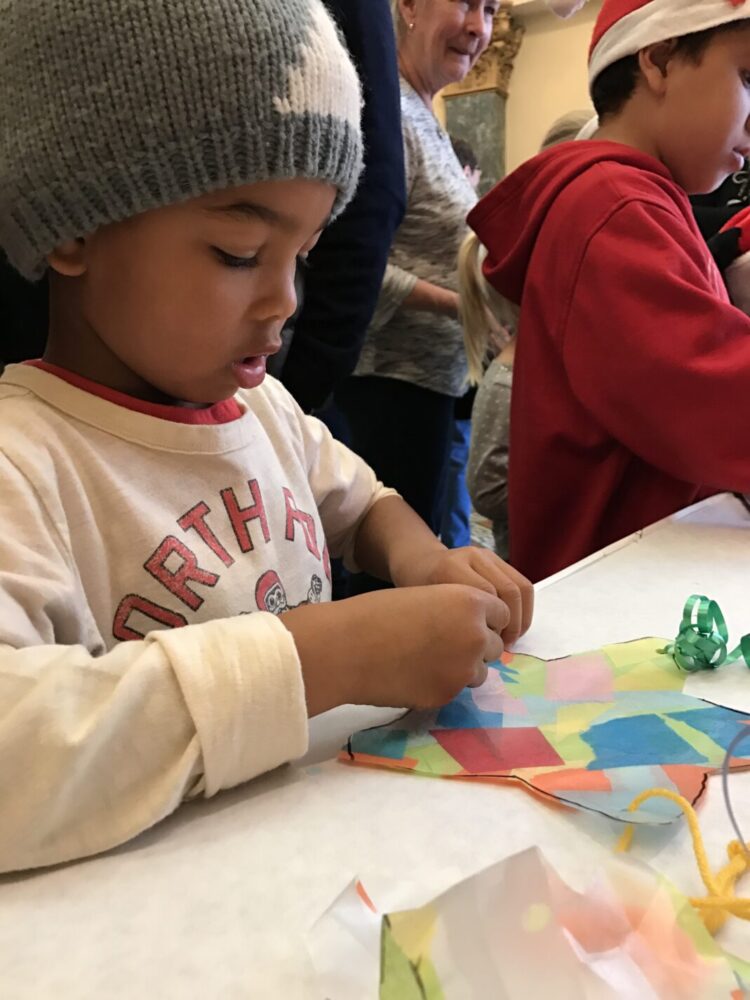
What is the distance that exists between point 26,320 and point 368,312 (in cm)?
40

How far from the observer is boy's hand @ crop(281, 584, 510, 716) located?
0.41 m

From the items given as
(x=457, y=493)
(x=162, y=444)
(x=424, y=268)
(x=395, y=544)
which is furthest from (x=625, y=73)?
(x=457, y=493)

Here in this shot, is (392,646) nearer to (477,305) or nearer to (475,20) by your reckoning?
(477,305)

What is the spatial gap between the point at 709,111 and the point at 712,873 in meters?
0.91

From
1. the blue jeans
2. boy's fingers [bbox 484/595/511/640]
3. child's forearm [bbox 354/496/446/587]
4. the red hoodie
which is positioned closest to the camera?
boy's fingers [bbox 484/595/511/640]

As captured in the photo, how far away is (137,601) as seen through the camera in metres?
0.49

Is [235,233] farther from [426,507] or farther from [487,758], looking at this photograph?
[426,507]

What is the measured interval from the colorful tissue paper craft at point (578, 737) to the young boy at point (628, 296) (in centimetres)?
41

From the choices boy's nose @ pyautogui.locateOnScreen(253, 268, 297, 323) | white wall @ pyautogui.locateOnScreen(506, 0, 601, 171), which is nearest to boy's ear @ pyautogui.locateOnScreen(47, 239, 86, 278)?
boy's nose @ pyautogui.locateOnScreen(253, 268, 297, 323)

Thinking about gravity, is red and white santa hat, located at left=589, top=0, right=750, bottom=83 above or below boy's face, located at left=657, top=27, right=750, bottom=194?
above

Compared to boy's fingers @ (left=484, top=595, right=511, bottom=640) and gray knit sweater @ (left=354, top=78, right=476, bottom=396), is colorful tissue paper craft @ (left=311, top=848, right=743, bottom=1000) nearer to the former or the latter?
Result: boy's fingers @ (left=484, top=595, right=511, bottom=640)

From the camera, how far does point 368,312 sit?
94 cm

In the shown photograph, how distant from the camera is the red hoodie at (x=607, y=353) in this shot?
83 cm

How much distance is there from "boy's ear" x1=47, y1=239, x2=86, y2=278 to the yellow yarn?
0.42 meters
